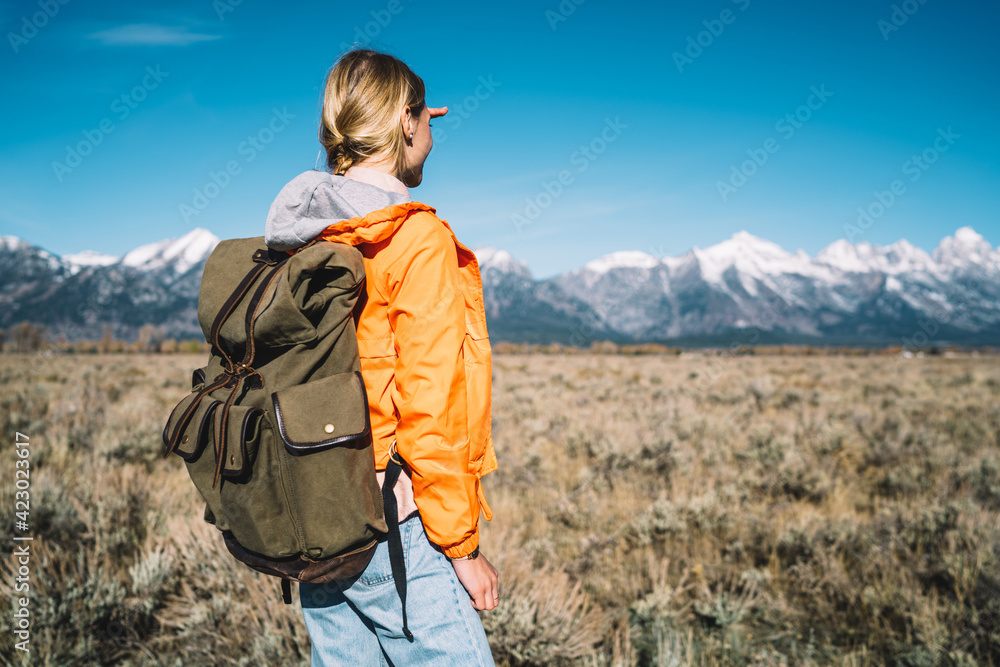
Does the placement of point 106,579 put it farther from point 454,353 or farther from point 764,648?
point 764,648

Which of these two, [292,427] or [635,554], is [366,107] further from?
[635,554]

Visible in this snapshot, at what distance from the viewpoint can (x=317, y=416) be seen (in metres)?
1.05

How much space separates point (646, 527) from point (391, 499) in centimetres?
333

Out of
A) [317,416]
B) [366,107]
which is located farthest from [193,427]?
[366,107]

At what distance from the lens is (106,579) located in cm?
279

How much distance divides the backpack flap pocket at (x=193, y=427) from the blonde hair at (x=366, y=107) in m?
0.72

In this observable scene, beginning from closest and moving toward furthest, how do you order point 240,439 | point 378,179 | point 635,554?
point 240,439 < point 378,179 < point 635,554

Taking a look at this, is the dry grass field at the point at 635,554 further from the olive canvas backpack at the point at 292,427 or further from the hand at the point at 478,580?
the olive canvas backpack at the point at 292,427

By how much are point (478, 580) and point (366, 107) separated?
1.28 meters

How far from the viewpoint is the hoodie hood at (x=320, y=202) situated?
1190mm

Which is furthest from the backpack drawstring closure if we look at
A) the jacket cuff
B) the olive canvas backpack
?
the jacket cuff

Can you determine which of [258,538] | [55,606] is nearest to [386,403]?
[258,538]

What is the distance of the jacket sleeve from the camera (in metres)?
1.08

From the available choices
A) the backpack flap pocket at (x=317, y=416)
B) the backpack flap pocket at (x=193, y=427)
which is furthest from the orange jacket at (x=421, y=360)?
the backpack flap pocket at (x=193, y=427)
